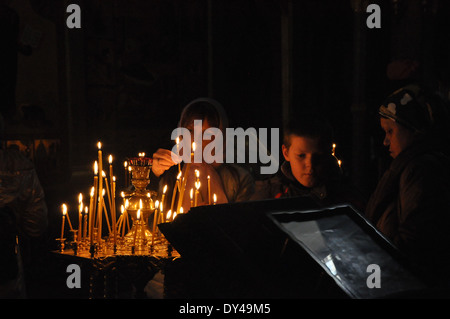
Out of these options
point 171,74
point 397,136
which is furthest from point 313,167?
point 171,74

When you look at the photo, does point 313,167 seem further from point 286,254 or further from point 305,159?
point 286,254

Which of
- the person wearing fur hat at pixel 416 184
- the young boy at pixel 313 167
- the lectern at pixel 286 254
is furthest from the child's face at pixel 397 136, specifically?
the lectern at pixel 286 254

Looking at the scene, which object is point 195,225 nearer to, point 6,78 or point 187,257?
point 187,257

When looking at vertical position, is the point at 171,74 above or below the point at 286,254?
above

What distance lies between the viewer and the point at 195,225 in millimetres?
1418

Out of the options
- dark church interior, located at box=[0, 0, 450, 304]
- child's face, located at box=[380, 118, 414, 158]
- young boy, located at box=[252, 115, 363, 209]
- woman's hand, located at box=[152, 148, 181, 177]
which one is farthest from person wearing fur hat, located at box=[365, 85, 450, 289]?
woman's hand, located at box=[152, 148, 181, 177]

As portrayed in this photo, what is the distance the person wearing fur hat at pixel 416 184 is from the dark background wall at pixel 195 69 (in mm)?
3502

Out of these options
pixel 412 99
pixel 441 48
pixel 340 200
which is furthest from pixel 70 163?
pixel 441 48

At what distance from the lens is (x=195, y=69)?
575cm

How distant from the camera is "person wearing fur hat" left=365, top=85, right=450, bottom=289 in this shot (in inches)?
71.5

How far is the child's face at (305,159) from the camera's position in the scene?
2.65m

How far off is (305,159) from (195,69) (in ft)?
10.9

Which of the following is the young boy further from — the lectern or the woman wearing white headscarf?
the lectern

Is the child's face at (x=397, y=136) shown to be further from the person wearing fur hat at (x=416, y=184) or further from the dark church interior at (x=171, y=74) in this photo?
the dark church interior at (x=171, y=74)
